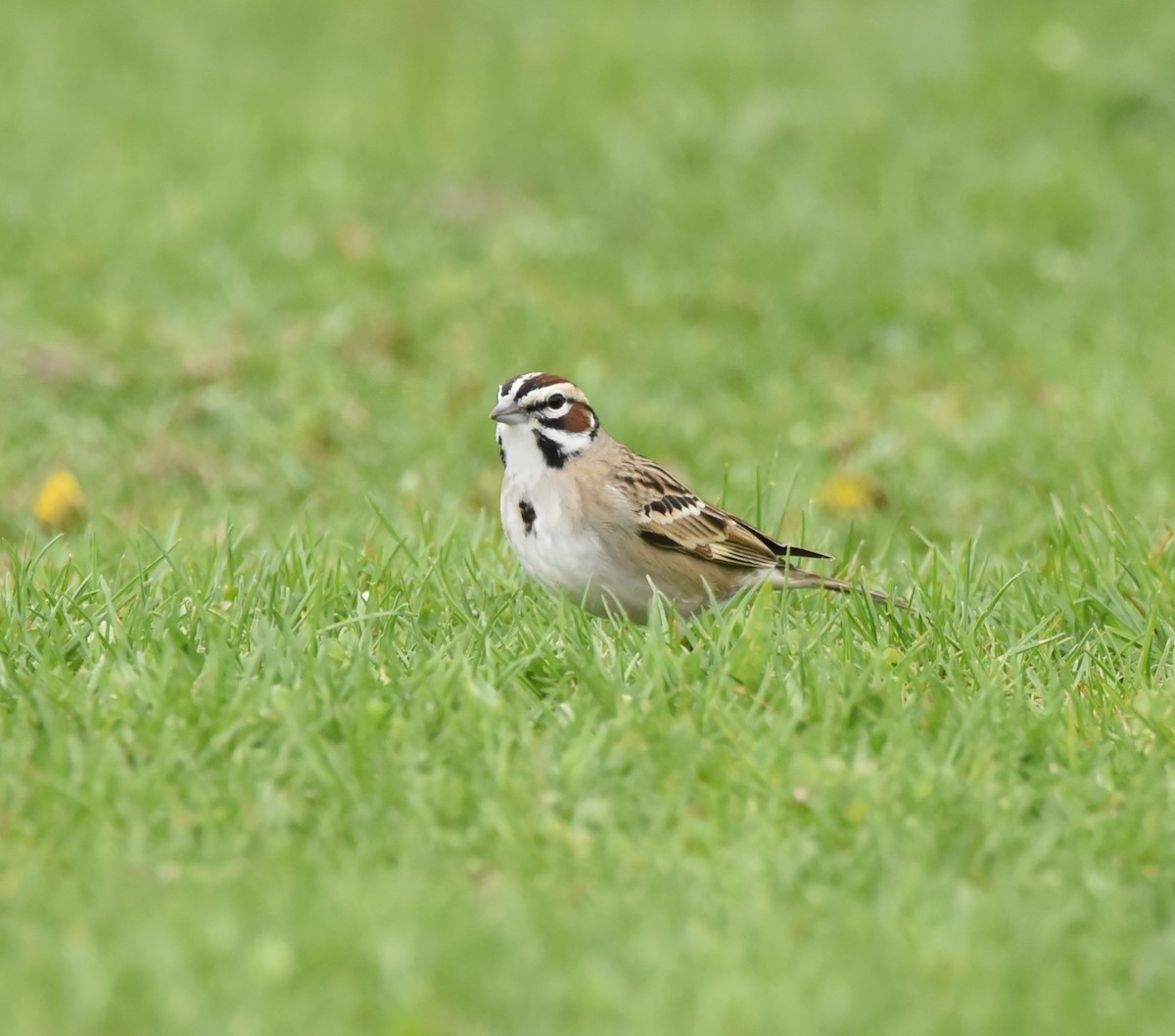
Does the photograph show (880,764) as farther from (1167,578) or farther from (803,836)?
(1167,578)

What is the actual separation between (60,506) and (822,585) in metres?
3.67

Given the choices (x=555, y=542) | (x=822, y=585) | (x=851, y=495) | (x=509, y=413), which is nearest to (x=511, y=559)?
(x=509, y=413)

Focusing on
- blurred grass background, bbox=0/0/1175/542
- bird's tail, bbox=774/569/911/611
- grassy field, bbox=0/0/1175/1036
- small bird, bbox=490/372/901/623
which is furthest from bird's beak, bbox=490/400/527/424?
blurred grass background, bbox=0/0/1175/542

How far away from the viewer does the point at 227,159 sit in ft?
43.8

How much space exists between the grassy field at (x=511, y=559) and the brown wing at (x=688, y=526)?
0.68ft

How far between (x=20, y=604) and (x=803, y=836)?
258 cm

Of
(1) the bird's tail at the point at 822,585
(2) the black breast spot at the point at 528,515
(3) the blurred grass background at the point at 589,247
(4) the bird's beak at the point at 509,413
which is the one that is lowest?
(1) the bird's tail at the point at 822,585

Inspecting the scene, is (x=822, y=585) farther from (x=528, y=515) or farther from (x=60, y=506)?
(x=60, y=506)

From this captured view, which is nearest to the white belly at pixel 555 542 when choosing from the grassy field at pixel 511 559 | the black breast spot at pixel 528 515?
the black breast spot at pixel 528 515

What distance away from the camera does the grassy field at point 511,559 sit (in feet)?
13.9

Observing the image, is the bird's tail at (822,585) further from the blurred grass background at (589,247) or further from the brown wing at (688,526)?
the blurred grass background at (589,247)

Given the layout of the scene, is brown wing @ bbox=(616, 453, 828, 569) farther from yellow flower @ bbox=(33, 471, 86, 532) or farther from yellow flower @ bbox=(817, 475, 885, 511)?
yellow flower @ bbox=(33, 471, 86, 532)

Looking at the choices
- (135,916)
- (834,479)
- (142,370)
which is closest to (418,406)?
(142,370)

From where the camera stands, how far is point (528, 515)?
245 inches
